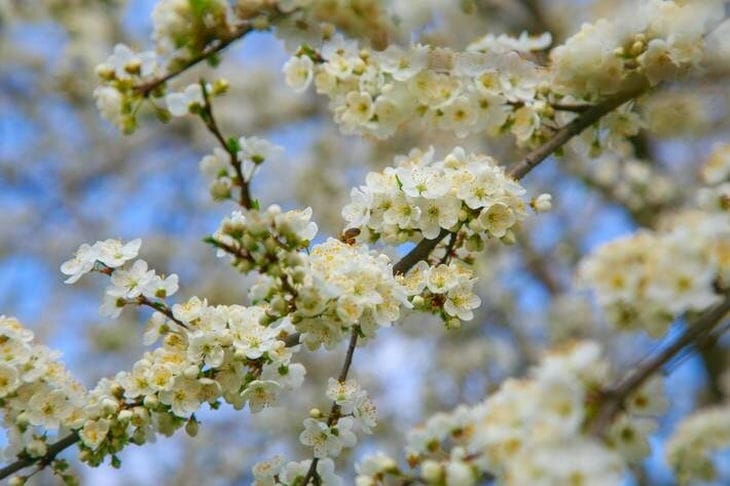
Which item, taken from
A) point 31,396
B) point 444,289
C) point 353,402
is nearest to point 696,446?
point 444,289

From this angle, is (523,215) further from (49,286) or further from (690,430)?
(49,286)

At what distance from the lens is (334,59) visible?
274 cm

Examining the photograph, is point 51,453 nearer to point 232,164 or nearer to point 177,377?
point 177,377

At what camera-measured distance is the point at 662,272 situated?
5.21 feet

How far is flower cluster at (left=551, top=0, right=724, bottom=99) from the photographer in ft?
8.29

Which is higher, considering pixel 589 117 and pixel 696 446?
pixel 589 117

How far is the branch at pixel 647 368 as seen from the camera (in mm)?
1496

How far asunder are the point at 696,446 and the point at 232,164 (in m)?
1.33

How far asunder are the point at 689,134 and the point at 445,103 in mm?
3000

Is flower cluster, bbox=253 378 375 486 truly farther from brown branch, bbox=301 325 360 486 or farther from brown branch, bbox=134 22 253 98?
brown branch, bbox=134 22 253 98

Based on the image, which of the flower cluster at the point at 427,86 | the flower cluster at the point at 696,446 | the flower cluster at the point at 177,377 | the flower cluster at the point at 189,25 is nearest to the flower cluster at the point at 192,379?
the flower cluster at the point at 177,377

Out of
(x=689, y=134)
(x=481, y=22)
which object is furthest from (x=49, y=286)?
(x=689, y=134)

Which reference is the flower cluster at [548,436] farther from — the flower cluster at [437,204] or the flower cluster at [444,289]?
the flower cluster at [437,204]

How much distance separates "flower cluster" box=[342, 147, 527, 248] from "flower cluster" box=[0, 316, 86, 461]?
2.63 feet
